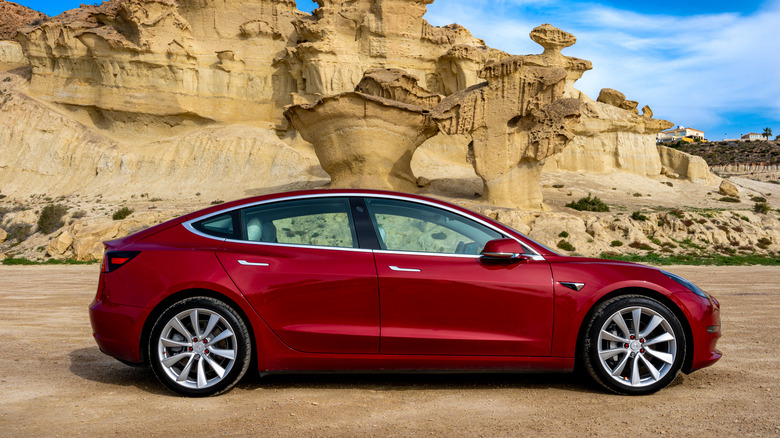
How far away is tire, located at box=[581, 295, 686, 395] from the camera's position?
3822mm

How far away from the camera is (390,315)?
3.80 metres

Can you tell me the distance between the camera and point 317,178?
3369 cm

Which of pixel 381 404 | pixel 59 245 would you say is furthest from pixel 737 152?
pixel 381 404

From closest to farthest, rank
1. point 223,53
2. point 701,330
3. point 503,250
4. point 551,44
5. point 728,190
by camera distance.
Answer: point 503,250, point 701,330, point 728,190, point 551,44, point 223,53

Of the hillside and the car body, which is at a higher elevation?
the hillside

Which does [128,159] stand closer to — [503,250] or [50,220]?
[50,220]

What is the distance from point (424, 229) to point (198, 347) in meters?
1.82

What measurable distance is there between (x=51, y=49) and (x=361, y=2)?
22.4m

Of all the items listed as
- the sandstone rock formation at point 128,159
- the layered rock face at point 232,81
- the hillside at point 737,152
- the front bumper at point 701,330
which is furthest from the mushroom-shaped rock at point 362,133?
the hillside at point 737,152

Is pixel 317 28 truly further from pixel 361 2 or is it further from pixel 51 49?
pixel 51 49

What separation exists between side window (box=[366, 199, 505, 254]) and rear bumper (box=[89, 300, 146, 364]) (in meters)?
1.80

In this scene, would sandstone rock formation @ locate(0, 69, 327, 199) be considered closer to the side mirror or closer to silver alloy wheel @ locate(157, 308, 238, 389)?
silver alloy wheel @ locate(157, 308, 238, 389)

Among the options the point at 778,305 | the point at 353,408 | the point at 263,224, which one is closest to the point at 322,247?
the point at 263,224

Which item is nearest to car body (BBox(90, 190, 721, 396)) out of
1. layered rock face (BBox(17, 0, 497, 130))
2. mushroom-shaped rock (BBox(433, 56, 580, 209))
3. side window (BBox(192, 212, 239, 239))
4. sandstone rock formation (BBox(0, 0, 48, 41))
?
side window (BBox(192, 212, 239, 239))
